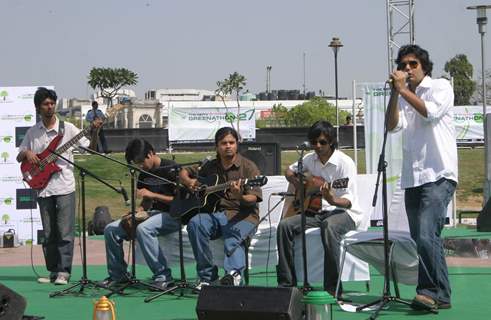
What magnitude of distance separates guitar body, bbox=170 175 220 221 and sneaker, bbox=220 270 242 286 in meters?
0.66

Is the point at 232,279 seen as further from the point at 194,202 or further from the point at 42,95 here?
the point at 42,95

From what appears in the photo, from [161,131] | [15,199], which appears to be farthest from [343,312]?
[161,131]

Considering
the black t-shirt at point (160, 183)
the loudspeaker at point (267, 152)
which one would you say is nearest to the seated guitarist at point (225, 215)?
the black t-shirt at point (160, 183)

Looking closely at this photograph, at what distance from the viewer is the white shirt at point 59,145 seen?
8.75 m

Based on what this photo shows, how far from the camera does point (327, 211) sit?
7441 mm

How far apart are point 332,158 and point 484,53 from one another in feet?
40.3

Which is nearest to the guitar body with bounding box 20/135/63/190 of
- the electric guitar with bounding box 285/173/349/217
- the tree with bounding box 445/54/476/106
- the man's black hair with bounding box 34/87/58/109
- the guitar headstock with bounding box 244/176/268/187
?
the man's black hair with bounding box 34/87/58/109

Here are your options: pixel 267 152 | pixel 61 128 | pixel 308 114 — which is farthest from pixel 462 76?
pixel 61 128

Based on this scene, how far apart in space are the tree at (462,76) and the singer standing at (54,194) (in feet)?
244

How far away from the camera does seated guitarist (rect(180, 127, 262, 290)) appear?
7578mm

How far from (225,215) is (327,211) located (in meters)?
0.87

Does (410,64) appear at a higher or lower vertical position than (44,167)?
higher

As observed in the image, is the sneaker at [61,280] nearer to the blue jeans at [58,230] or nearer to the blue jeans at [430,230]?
the blue jeans at [58,230]

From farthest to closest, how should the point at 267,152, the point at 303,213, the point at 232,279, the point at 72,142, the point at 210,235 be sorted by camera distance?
the point at 267,152 < the point at 72,142 < the point at 210,235 < the point at 232,279 < the point at 303,213
